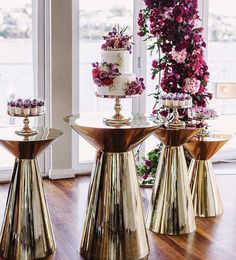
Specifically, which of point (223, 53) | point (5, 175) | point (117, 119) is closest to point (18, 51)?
point (5, 175)

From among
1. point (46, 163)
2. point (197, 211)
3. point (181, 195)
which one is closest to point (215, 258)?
point (181, 195)

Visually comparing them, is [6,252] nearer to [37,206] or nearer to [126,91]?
[37,206]

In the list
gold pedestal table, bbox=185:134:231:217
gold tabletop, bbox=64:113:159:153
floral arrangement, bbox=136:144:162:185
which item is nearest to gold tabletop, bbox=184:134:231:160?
gold pedestal table, bbox=185:134:231:217

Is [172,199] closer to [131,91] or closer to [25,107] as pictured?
[131,91]

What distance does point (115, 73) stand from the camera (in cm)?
327

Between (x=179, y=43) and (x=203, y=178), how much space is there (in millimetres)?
1208

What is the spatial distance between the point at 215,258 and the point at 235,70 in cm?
322

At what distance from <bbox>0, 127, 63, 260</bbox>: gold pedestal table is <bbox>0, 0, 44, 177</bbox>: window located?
1.88 m

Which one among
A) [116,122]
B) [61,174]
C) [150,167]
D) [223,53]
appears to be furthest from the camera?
[223,53]

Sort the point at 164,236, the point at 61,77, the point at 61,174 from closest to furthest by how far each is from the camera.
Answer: the point at 164,236
the point at 61,77
the point at 61,174

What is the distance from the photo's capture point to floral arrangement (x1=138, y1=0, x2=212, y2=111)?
14.8 feet

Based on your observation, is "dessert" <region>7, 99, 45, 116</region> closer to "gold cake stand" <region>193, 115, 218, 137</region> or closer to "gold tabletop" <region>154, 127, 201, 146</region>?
"gold tabletop" <region>154, 127, 201, 146</region>

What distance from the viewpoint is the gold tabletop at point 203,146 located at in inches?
163

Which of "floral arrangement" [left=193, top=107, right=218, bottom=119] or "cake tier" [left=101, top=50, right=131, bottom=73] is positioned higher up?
"cake tier" [left=101, top=50, right=131, bottom=73]
